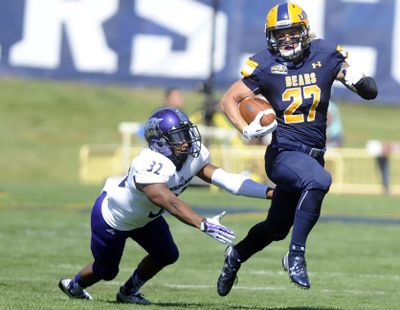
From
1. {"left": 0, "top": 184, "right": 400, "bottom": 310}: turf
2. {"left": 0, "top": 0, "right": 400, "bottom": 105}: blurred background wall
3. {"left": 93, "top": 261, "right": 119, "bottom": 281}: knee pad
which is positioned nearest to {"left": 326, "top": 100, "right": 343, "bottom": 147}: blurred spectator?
{"left": 0, "top": 0, "right": 400, "bottom": 105}: blurred background wall

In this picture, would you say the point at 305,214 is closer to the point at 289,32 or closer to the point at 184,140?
the point at 184,140

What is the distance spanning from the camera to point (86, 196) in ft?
55.6

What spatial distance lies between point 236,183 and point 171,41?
13.0 meters

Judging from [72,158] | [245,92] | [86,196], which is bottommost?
[72,158]

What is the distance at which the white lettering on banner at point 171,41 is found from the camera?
20188 millimetres

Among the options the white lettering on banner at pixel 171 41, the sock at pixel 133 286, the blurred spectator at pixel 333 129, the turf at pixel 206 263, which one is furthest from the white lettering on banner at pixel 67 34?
the sock at pixel 133 286

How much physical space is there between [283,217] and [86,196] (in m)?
9.80

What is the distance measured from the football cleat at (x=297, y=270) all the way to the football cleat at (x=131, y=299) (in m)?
1.19

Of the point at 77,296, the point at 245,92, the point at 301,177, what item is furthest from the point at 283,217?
the point at 77,296

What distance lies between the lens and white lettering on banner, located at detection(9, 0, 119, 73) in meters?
20.2

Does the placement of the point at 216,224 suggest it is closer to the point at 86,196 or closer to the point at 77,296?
the point at 77,296

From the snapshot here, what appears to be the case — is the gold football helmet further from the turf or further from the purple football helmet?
the turf

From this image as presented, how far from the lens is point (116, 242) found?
7.50m

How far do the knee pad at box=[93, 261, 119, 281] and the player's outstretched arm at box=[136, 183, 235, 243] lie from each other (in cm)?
84
